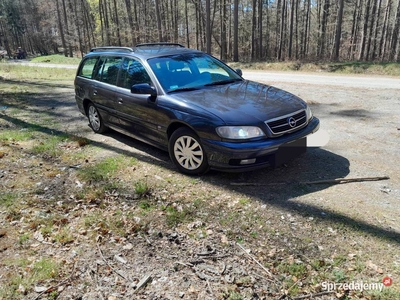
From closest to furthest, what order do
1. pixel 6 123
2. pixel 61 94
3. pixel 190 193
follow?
pixel 190 193
pixel 6 123
pixel 61 94

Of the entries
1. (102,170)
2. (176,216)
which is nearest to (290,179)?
(176,216)

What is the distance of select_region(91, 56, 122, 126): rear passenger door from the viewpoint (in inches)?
221

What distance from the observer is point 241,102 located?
13.8 ft

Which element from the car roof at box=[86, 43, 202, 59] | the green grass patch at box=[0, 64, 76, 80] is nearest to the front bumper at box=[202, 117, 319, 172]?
the car roof at box=[86, 43, 202, 59]

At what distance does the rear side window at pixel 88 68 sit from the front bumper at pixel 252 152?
12.0 ft

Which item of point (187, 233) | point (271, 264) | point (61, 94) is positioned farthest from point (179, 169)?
point (61, 94)

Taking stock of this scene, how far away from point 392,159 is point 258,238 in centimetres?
292

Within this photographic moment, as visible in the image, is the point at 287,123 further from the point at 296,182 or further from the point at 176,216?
the point at 176,216

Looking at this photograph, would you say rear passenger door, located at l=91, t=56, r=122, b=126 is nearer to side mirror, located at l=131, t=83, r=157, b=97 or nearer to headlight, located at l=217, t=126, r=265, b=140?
side mirror, located at l=131, t=83, r=157, b=97

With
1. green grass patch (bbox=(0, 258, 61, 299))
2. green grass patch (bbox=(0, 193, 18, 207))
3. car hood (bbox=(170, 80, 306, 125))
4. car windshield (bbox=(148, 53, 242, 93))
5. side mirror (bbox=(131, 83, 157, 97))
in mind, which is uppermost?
car windshield (bbox=(148, 53, 242, 93))

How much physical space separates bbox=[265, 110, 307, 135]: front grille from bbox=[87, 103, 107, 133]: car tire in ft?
12.5

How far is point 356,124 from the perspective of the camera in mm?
6531

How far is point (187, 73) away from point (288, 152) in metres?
2.08

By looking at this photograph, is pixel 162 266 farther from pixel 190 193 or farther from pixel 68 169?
pixel 68 169
